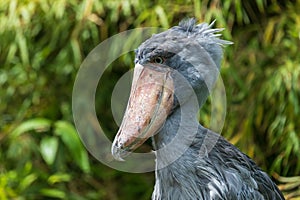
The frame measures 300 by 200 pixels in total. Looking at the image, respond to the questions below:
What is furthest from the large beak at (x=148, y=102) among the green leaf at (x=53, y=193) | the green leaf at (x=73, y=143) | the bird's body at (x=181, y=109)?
the green leaf at (x=53, y=193)

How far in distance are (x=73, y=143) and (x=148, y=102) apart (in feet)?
4.34

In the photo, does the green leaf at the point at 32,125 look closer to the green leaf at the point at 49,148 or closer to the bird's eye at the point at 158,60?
the green leaf at the point at 49,148

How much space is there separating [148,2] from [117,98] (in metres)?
0.69

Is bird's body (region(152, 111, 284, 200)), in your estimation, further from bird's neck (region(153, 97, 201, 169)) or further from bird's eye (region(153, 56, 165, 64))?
bird's eye (region(153, 56, 165, 64))

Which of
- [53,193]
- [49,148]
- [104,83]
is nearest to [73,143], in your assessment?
[49,148]

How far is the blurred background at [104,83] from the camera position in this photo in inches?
133

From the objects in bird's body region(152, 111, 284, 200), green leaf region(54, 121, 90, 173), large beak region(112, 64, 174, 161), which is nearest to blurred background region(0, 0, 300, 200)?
green leaf region(54, 121, 90, 173)

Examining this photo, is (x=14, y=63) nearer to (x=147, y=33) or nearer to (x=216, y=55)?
(x=147, y=33)

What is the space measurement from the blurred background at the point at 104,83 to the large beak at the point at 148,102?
1267 millimetres

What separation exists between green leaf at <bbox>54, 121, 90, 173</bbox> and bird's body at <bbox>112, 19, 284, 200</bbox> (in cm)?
119

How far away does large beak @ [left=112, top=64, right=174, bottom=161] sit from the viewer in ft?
6.68

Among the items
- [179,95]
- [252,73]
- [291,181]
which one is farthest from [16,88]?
[179,95]

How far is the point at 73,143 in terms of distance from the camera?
333 centimetres

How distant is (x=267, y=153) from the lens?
11.6 ft
